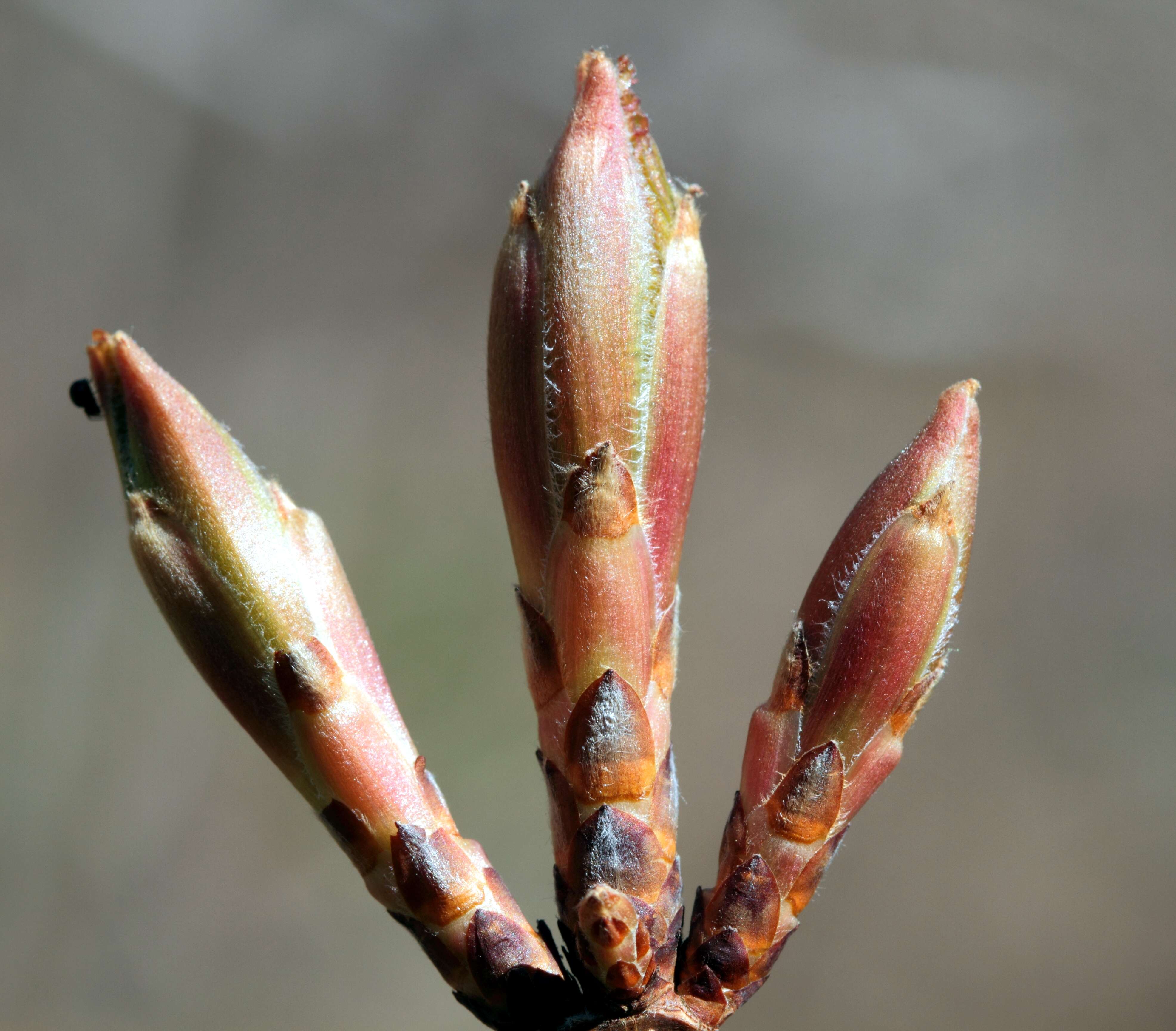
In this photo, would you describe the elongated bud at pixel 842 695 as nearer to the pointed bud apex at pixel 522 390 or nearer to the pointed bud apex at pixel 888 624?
the pointed bud apex at pixel 888 624

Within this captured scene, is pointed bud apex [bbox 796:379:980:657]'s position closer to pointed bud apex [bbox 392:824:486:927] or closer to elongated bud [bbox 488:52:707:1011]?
elongated bud [bbox 488:52:707:1011]

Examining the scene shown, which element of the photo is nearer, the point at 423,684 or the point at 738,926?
the point at 738,926

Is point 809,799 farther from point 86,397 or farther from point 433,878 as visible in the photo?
point 86,397

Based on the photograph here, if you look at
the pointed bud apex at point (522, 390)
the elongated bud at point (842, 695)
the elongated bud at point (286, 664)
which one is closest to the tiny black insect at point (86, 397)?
the elongated bud at point (286, 664)

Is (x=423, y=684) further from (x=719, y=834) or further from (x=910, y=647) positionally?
(x=910, y=647)

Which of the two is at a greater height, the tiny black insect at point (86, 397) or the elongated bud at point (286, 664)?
the tiny black insect at point (86, 397)

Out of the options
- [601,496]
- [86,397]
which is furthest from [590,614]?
[86,397]

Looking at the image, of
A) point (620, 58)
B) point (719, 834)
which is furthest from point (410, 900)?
point (719, 834)
